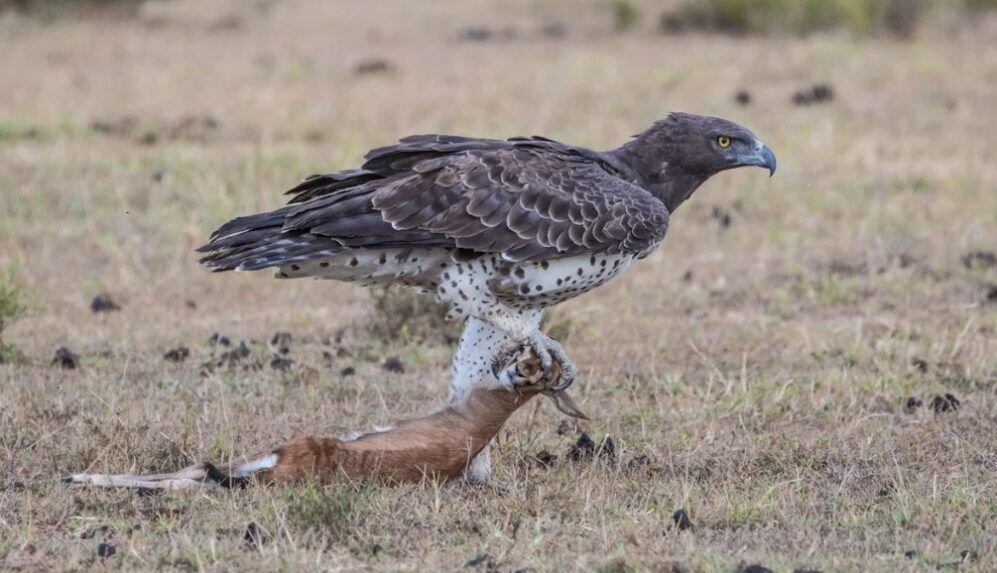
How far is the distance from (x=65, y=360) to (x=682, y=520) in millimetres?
3526

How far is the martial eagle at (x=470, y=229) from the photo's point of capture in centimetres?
609

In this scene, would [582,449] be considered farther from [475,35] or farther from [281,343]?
[475,35]

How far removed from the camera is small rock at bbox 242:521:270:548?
205 inches

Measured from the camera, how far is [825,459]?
21.1 feet

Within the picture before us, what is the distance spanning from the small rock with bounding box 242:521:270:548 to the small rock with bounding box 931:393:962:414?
128 inches

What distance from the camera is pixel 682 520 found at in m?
5.46

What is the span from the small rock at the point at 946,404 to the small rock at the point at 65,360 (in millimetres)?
3976

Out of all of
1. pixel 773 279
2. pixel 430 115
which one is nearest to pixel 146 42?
pixel 430 115

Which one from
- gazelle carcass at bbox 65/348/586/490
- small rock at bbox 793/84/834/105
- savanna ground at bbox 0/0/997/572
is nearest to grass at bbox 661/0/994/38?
savanna ground at bbox 0/0/997/572

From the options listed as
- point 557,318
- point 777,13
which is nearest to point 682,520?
point 557,318

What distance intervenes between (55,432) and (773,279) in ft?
15.3

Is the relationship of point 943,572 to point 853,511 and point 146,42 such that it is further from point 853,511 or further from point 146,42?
point 146,42

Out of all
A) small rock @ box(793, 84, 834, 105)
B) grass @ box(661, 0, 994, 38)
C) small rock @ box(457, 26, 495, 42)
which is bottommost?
small rock @ box(793, 84, 834, 105)

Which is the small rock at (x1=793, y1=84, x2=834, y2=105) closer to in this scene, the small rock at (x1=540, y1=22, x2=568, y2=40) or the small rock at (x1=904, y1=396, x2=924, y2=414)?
→ the small rock at (x1=540, y1=22, x2=568, y2=40)
